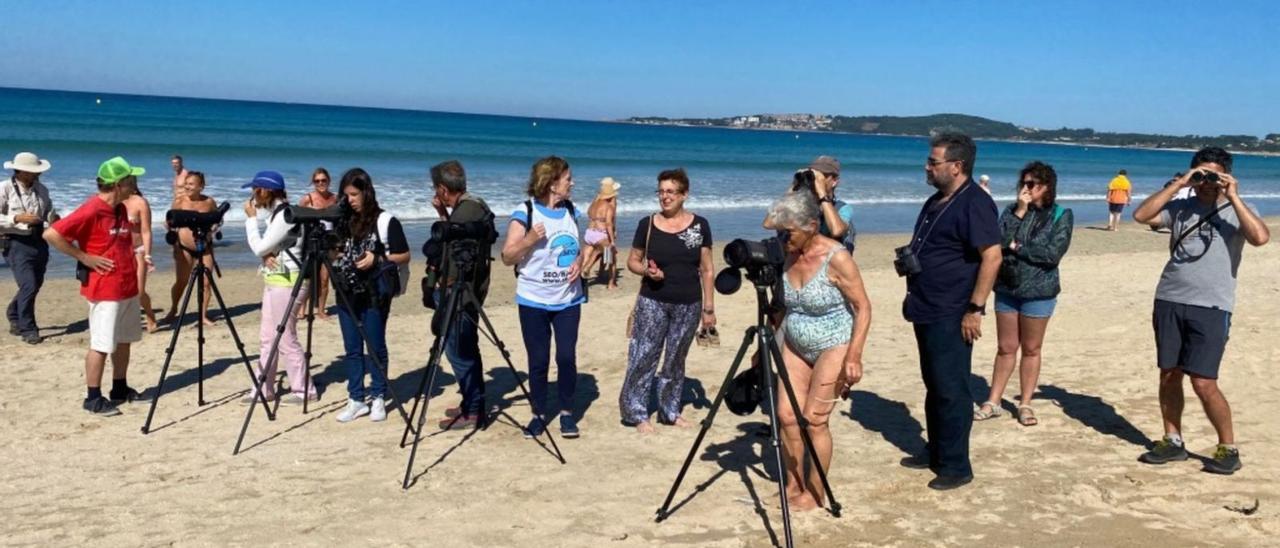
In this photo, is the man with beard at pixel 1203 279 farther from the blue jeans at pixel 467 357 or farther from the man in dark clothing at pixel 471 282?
the blue jeans at pixel 467 357

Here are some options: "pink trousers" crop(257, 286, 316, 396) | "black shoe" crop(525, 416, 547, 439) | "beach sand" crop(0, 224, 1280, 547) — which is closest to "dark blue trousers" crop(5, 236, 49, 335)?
"beach sand" crop(0, 224, 1280, 547)

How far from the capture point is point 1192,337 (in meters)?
4.92

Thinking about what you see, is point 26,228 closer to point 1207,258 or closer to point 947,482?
point 947,482

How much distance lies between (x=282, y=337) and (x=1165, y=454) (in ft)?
16.3

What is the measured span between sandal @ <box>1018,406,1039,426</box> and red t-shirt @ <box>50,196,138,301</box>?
5.34 metres

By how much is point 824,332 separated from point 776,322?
0.76 ft

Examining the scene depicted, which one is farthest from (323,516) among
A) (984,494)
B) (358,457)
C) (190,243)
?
(190,243)

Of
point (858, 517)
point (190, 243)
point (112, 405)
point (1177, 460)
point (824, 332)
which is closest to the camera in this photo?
point (824, 332)

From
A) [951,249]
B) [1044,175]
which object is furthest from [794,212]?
[1044,175]

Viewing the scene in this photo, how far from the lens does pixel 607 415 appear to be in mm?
6258

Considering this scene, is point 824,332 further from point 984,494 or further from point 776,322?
point 984,494

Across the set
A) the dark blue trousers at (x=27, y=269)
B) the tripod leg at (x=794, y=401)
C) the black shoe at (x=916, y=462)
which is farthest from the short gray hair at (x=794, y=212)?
the dark blue trousers at (x=27, y=269)

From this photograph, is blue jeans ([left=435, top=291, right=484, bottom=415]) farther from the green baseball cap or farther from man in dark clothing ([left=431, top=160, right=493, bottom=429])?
the green baseball cap

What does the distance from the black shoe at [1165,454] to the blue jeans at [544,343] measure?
3.08m
